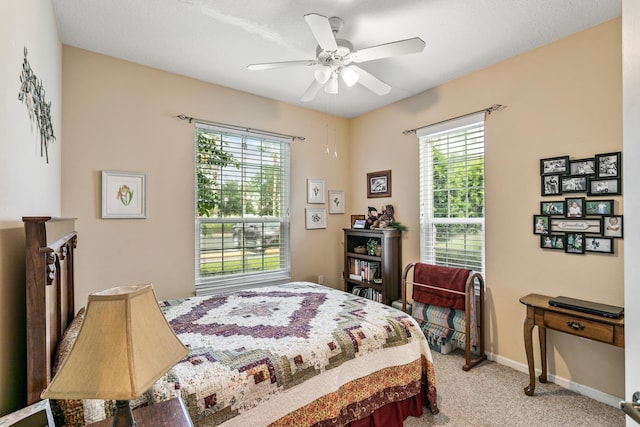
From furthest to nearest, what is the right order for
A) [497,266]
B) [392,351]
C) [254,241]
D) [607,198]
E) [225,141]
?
1. [254,241]
2. [225,141]
3. [497,266]
4. [607,198]
5. [392,351]

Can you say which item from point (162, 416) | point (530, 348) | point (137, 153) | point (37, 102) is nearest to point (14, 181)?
point (37, 102)

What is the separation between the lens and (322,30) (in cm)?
181

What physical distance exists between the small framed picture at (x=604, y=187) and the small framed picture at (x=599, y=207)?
2.1 inches

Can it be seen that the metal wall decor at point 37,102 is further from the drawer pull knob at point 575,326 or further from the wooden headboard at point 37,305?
the drawer pull knob at point 575,326

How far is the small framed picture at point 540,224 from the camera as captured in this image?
2.57 meters

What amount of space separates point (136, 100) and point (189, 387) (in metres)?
2.63

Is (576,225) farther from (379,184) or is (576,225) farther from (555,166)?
(379,184)

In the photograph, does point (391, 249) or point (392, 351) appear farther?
point (391, 249)

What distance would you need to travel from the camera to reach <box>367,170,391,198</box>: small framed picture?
13.0 feet

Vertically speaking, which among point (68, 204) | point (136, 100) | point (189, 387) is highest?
point (136, 100)

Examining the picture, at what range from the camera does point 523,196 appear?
2721 millimetres

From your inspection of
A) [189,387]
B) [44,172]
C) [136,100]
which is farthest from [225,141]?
[189,387]

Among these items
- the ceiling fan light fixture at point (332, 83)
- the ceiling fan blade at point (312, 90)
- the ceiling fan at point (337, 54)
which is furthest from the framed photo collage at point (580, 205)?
the ceiling fan blade at point (312, 90)

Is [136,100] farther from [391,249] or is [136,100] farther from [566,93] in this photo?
[566,93]
